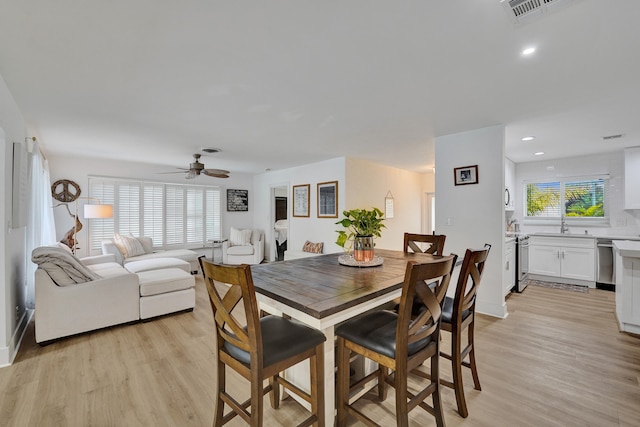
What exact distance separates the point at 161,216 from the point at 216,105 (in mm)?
4489

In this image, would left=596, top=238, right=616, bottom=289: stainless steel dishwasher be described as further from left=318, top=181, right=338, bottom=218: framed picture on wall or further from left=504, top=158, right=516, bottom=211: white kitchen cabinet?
left=318, top=181, right=338, bottom=218: framed picture on wall

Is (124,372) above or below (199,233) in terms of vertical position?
below

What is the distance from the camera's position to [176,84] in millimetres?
2352

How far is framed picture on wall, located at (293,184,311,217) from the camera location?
6145 mm

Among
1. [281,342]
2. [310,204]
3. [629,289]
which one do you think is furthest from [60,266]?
[629,289]

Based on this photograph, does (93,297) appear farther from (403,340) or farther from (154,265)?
(403,340)

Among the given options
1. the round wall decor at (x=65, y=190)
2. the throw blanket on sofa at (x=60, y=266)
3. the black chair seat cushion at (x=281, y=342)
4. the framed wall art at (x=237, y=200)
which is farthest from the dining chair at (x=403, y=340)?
the framed wall art at (x=237, y=200)

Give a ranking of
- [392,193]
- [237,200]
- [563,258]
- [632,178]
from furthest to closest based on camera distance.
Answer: [237,200], [392,193], [563,258], [632,178]

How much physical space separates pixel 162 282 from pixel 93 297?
664 mm

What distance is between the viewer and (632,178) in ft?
14.5

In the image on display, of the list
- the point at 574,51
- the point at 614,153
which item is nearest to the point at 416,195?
the point at 614,153

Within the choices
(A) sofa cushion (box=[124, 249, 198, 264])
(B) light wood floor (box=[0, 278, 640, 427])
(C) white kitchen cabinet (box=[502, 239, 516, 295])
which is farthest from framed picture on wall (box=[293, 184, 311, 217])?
(C) white kitchen cabinet (box=[502, 239, 516, 295])

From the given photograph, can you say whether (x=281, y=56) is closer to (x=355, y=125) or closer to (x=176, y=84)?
(x=176, y=84)

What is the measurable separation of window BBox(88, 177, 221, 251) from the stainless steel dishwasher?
7.58 m
